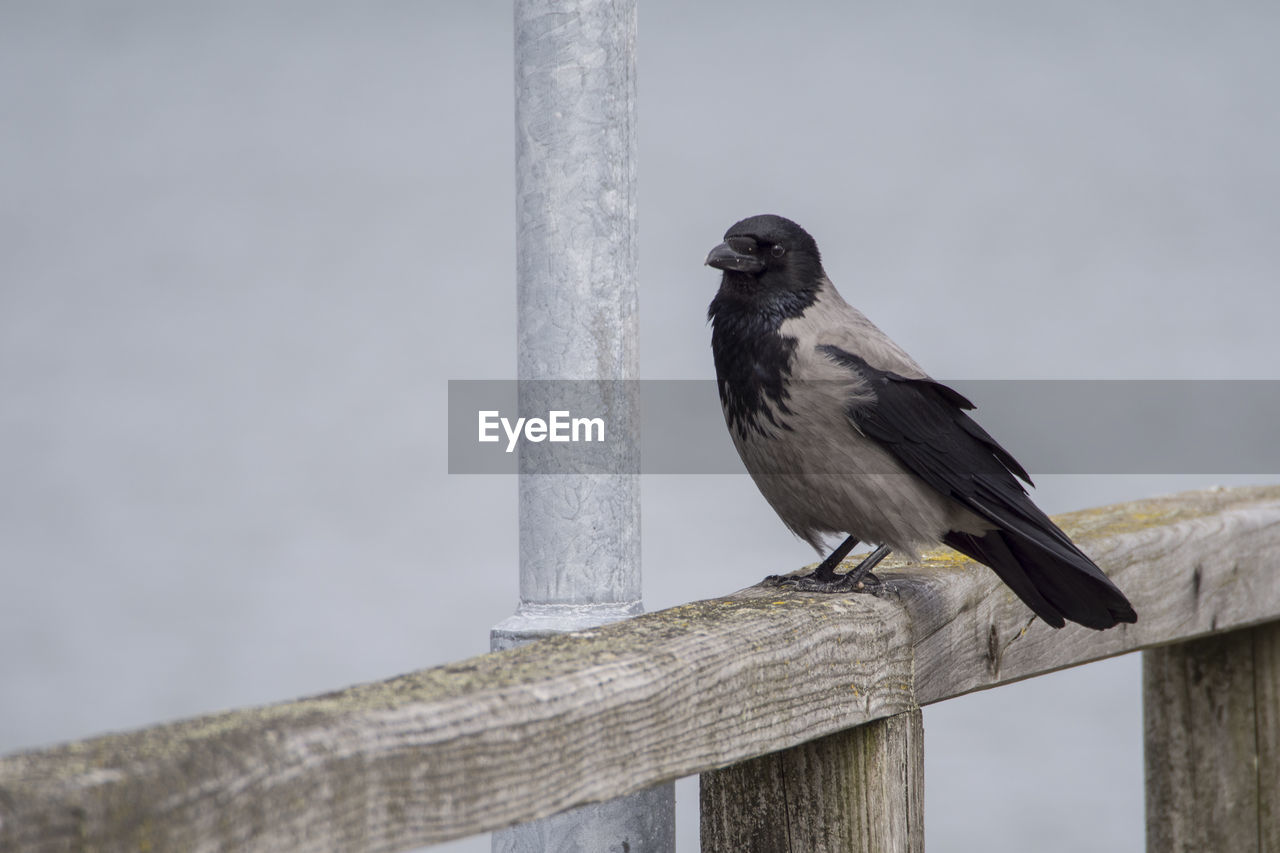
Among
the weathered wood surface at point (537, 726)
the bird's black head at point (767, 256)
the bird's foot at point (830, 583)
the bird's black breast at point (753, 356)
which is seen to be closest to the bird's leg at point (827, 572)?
the bird's foot at point (830, 583)

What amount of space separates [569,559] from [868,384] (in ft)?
2.58

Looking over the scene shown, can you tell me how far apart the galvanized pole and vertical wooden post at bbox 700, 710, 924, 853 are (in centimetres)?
19

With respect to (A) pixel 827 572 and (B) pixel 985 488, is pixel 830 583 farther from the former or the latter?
(B) pixel 985 488

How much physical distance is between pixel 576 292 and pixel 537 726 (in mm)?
945

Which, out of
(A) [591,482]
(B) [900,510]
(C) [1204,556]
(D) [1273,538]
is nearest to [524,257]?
(A) [591,482]

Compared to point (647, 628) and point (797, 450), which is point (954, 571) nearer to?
point (797, 450)

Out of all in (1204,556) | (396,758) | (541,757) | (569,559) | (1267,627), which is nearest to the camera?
(396,758)

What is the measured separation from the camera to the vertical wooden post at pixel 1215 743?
8.36 ft

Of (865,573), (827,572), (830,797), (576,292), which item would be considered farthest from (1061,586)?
(576,292)

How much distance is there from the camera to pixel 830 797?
5.63ft

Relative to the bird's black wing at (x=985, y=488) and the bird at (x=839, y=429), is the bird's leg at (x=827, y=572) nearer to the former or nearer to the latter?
the bird at (x=839, y=429)

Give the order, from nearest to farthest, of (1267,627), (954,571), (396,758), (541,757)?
(396,758)
(541,757)
(954,571)
(1267,627)

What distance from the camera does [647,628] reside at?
4.96 ft

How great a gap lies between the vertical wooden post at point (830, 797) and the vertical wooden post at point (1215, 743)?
108 centimetres
